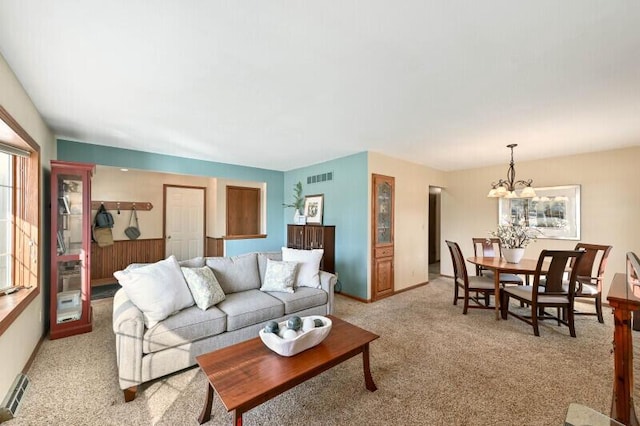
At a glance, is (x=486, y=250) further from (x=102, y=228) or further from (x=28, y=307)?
(x=102, y=228)

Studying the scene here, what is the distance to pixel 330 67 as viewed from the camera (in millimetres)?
1909

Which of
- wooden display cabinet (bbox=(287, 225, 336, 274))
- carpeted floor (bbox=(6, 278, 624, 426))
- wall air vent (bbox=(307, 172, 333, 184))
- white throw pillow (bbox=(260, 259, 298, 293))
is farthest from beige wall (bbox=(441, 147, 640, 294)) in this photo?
white throw pillow (bbox=(260, 259, 298, 293))

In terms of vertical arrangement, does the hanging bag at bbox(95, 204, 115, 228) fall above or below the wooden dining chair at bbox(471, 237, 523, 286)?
above

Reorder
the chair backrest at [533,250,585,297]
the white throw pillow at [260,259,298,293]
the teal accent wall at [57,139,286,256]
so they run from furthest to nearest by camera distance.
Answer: the teal accent wall at [57,139,286,256], the white throw pillow at [260,259,298,293], the chair backrest at [533,250,585,297]

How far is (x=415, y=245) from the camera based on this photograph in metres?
5.26

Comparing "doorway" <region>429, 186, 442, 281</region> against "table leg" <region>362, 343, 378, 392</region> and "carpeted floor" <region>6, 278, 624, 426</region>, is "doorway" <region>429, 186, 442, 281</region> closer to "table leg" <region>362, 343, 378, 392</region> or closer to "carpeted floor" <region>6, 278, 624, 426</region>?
"carpeted floor" <region>6, 278, 624, 426</region>

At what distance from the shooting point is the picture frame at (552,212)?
443 centimetres

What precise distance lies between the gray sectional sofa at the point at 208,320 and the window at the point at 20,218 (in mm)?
779

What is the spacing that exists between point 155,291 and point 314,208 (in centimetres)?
328

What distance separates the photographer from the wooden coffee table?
1449mm

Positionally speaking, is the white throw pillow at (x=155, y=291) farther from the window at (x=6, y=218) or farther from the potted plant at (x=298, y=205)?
the potted plant at (x=298, y=205)

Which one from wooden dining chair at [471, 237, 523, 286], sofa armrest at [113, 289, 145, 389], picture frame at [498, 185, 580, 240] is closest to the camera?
sofa armrest at [113, 289, 145, 389]

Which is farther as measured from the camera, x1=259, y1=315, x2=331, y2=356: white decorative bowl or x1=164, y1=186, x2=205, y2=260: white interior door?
x1=164, y1=186, x2=205, y2=260: white interior door

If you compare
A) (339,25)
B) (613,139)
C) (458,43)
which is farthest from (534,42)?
(613,139)
